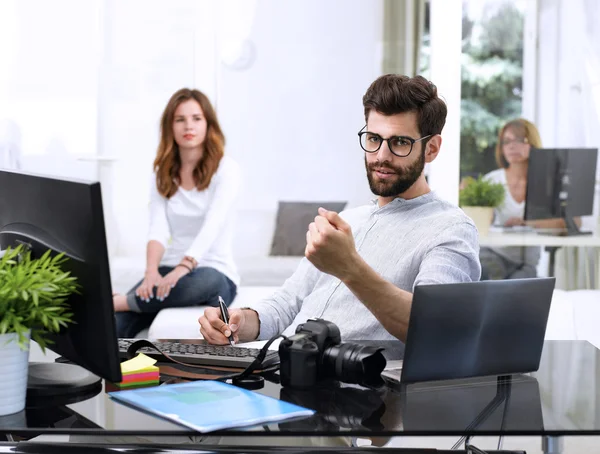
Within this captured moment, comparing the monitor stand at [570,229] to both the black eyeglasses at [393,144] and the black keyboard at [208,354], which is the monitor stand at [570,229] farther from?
the black keyboard at [208,354]

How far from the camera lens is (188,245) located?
455 centimetres

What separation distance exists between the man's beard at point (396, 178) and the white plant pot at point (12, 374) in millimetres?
1054

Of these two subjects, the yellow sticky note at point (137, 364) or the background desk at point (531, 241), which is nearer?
the yellow sticky note at point (137, 364)

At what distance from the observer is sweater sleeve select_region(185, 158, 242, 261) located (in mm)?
4316

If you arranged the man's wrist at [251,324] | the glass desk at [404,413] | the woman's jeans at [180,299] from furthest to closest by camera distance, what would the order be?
1. the woman's jeans at [180,299]
2. the man's wrist at [251,324]
3. the glass desk at [404,413]

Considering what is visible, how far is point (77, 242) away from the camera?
149 centimetres

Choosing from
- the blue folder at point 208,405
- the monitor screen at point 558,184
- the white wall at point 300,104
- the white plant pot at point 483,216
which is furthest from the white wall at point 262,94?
A: the blue folder at point 208,405

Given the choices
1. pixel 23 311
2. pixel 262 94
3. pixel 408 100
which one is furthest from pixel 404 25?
pixel 23 311

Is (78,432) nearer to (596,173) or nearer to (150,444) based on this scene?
(150,444)

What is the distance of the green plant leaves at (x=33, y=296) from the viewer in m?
1.41

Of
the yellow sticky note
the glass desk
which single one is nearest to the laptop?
the glass desk

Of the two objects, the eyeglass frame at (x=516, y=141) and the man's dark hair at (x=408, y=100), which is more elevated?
the eyeglass frame at (x=516, y=141)

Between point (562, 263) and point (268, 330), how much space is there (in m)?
3.08

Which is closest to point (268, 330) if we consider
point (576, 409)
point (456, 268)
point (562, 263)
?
point (456, 268)
